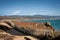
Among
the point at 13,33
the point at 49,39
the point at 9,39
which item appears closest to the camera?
the point at 49,39

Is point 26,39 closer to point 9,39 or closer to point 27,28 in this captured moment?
point 9,39

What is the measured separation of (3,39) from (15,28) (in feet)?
7.45

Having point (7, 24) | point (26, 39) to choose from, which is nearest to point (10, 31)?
point (7, 24)

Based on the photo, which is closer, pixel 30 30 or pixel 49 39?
pixel 49 39

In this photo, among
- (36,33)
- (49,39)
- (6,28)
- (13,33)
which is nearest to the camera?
(49,39)

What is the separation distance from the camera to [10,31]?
9.72 m

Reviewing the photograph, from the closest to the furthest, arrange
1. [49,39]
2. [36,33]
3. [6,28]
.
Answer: [49,39], [36,33], [6,28]

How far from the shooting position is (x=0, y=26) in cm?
1011

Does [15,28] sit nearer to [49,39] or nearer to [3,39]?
[3,39]

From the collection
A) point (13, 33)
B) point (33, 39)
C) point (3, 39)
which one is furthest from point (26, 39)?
point (13, 33)

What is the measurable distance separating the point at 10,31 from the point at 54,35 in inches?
129

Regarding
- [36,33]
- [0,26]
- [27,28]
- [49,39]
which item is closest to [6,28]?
[0,26]

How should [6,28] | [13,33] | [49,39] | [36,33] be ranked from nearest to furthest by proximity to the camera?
1. [49,39]
2. [36,33]
3. [13,33]
4. [6,28]

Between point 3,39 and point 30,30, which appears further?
point 30,30
